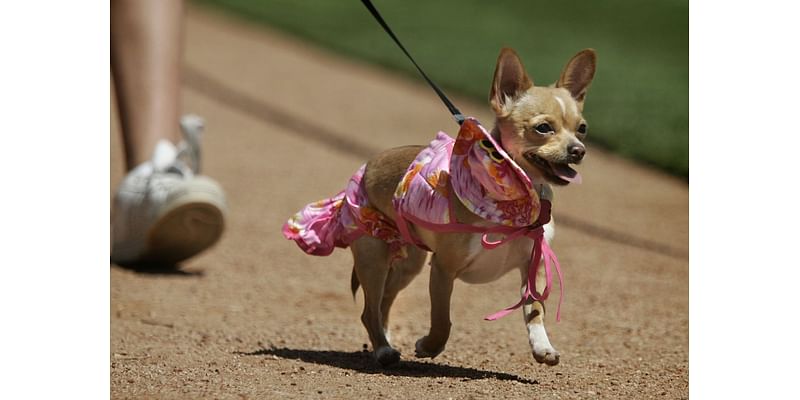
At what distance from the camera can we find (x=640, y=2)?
62.4ft

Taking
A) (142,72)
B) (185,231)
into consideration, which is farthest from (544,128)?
(142,72)

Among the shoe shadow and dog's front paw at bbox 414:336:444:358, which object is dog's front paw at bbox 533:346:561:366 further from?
the shoe shadow

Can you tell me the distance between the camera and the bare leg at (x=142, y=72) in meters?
6.68

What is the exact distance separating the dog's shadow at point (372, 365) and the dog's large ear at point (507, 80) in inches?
37.9

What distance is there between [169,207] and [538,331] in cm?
277

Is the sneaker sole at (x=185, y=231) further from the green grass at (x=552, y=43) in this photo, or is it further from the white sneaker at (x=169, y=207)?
the green grass at (x=552, y=43)

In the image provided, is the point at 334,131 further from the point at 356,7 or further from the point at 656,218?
the point at 356,7

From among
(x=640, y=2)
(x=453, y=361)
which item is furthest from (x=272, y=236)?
(x=640, y=2)

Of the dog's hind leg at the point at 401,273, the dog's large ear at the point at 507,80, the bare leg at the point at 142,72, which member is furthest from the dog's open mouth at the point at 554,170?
the bare leg at the point at 142,72

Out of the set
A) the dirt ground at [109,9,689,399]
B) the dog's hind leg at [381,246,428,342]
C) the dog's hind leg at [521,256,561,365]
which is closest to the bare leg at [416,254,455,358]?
the dirt ground at [109,9,689,399]

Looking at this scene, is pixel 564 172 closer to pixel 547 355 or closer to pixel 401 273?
pixel 547 355

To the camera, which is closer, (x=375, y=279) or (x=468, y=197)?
(x=468, y=197)

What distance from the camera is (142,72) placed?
6.75m

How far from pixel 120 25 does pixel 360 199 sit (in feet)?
9.43
